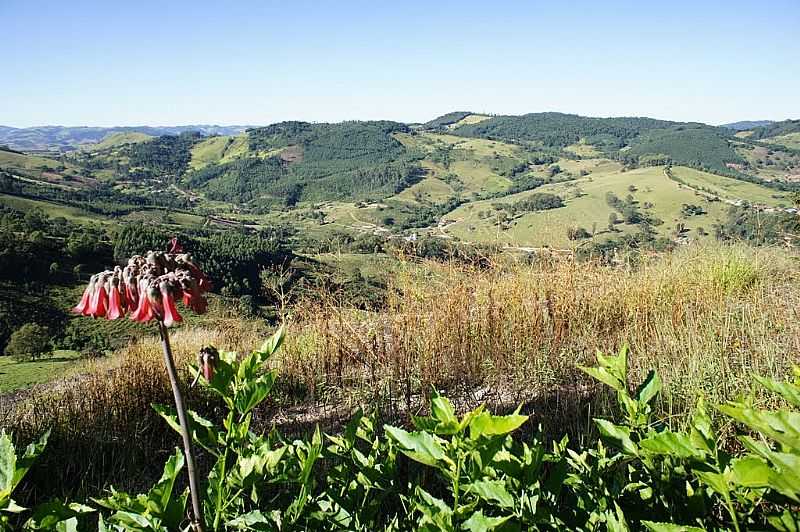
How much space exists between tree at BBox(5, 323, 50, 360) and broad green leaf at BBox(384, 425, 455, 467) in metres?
23.9

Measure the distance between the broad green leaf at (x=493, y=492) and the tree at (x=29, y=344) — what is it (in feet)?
78.6

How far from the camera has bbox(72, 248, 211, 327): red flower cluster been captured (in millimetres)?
1253

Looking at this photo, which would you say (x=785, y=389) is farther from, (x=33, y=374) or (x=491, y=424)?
(x=33, y=374)

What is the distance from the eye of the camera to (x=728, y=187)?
83.9 m

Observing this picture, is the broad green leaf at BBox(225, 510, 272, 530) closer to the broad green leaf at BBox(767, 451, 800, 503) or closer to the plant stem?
the plant stem

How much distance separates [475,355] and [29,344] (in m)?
24.8

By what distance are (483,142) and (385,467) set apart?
18398 centimetres

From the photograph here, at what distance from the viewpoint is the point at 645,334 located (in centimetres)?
402

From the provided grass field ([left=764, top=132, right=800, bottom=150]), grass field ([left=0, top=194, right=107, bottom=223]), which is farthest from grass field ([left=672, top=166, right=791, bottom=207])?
grass field ([left=0, top=194, right=107, bottom=223])

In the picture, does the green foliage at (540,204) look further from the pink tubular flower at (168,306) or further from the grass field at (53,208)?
the pink tubular flower at (168,306)

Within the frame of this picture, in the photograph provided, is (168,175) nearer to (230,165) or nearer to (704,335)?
(230,165)

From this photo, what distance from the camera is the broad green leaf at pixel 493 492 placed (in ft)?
3.79

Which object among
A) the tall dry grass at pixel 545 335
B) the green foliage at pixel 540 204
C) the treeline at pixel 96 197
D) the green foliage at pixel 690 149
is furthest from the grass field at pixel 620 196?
the treeline at pixel 96 197

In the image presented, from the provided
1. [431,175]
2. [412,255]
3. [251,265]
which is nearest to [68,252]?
[251,265]
